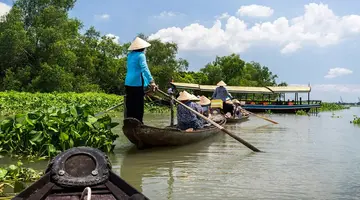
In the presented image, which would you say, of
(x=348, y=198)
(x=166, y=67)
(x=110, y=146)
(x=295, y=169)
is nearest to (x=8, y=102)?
(x=110, y=146)

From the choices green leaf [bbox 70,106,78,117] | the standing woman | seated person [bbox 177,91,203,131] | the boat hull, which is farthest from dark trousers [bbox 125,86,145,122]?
the boat hull

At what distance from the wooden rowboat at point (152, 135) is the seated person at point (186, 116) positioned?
1.24 ft

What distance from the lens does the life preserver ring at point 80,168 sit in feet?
9.83

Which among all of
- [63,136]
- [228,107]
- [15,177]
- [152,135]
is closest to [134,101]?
[152,135]

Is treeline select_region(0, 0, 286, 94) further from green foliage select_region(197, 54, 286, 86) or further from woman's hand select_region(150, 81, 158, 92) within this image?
woman's hand select_region(150, 81, 158, 92)

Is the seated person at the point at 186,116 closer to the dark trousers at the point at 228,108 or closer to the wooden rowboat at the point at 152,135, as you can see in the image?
the wooden rowboat at the point at 152,135

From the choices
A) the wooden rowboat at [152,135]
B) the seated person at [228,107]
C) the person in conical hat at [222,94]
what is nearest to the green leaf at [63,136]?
the wooden rowboat at [152,135]

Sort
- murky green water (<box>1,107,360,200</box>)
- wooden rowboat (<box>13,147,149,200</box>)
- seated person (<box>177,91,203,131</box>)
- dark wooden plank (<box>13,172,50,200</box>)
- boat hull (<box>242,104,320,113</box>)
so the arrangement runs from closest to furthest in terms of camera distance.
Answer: dark wooden plank (<box>13,172,50,200</box>) → wooden rowboat (<box>13,147,149,200</box>) → murky green water (<box>1,107,360,200</box>) → seated person (<box>177,91,203,131</box>) → boat hull (<box>242,104,320,113</box>)

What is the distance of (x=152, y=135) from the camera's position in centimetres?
710

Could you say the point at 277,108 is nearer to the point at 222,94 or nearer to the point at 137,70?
the point at 222,94

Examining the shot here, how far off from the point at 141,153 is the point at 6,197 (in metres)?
3.46

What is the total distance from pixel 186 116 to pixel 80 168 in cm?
561

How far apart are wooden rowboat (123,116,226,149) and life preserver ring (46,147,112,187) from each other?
131 inches

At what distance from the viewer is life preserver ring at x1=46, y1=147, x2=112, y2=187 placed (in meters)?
3.00
